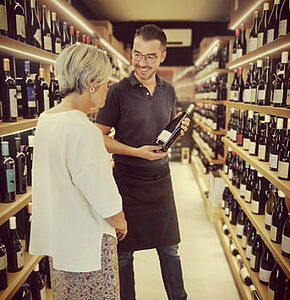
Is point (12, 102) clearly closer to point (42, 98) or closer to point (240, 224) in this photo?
point (42, 98)

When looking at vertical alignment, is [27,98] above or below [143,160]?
above

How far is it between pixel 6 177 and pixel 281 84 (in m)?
1.89

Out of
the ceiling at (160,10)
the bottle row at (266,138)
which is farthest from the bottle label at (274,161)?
the ceiling at (160,10)

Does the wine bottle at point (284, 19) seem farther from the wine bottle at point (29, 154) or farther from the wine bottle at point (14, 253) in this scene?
the wine bottle at point (14, 253)

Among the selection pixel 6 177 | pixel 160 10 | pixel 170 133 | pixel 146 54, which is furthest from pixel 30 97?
pixel 160 10

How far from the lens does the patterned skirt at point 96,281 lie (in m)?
1.37

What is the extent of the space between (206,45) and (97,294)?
16.9 ft

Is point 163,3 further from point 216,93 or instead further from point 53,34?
point 53,34

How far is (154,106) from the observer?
211cm

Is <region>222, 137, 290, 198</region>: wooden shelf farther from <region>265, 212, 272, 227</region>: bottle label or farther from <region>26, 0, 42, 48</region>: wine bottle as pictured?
<region>26, 0, 42, 48</region>: wine bottle

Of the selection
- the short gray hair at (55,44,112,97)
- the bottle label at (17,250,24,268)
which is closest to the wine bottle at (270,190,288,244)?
the short gray hair at (55,44,112,97)

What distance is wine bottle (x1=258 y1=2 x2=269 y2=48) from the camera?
252 centimetres

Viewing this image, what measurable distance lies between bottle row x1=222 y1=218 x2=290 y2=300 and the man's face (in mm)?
1492

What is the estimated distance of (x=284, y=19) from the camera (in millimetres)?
2223
